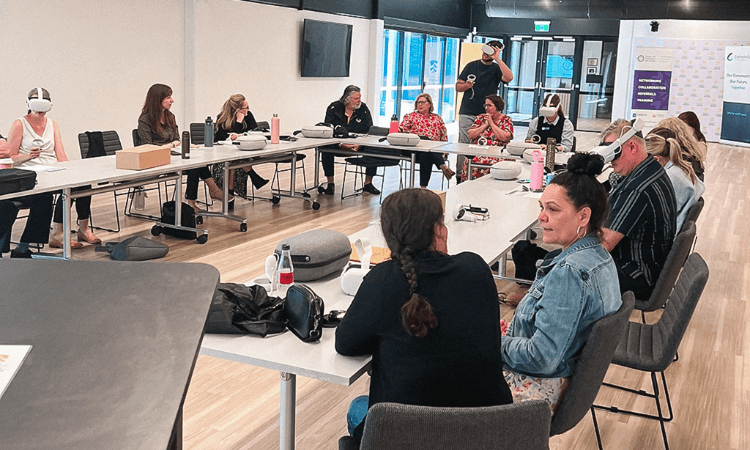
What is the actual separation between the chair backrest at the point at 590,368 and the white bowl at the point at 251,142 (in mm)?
4604

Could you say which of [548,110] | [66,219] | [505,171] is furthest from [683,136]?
[66,219]

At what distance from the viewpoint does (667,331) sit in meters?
Answer: 2.76

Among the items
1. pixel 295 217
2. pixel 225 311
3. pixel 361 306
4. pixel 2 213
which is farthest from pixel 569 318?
pixel 295 217

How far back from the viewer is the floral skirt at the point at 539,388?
88.4 inches

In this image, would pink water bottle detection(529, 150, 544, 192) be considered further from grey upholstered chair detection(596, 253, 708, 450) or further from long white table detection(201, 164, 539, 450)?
grey upholstered chair detection(596, 253, 708, 450)

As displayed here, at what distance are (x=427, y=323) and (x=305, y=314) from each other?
0.50 m

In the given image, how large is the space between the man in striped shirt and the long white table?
1.60ft

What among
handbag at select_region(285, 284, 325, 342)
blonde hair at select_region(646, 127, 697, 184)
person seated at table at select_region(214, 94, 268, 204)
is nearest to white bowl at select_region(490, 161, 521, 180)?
blonde hair at select_region(646, 127, 697, 184)

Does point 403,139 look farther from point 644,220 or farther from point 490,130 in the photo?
point 644,220

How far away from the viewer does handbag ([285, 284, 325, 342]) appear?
2.21 metres

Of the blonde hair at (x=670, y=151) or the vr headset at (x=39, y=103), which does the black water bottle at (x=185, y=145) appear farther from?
the blonde hair at (x=670, y=151)

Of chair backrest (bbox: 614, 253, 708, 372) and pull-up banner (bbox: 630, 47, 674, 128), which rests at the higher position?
pull-up banner (bbox: 630, 47, 674, 128)

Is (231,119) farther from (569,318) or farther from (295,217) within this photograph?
(569,318)

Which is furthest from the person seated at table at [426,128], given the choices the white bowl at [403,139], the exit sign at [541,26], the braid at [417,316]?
the exit sign at [541,26]
